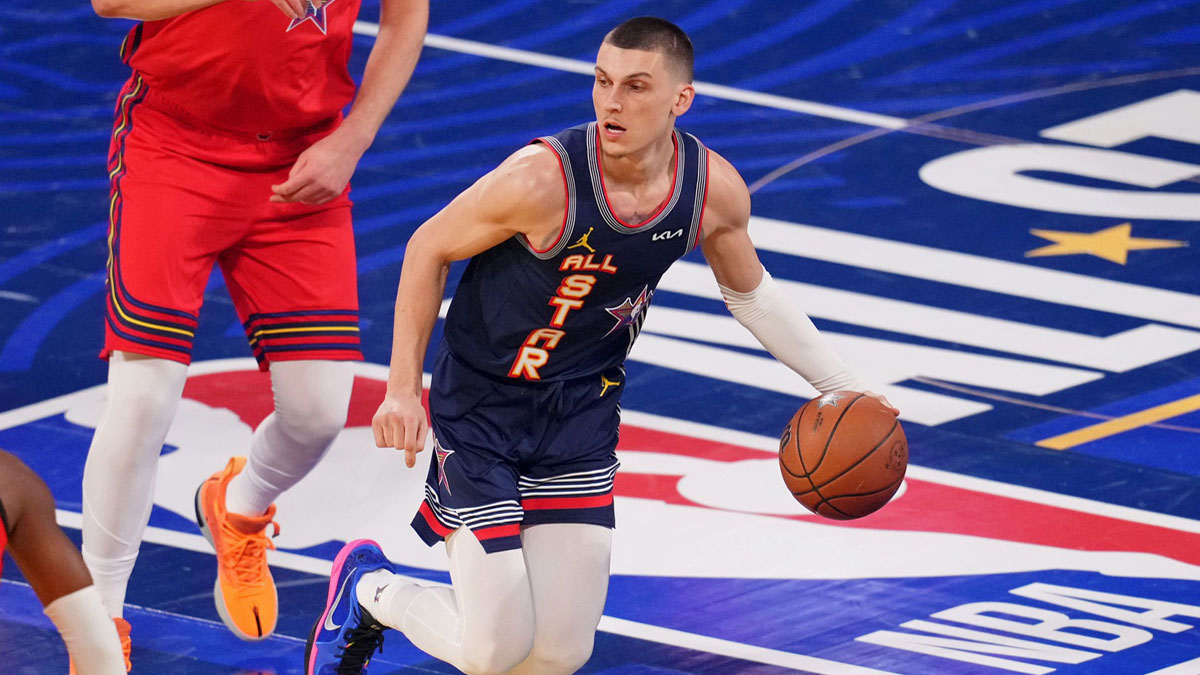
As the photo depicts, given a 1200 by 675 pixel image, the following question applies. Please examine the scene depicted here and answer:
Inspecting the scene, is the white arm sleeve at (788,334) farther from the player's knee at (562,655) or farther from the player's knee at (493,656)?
the player's knee at (493,656)

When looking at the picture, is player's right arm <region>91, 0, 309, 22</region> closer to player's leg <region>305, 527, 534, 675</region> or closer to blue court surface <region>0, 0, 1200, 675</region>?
player's leg <region>305, 527, 534, 675</region>

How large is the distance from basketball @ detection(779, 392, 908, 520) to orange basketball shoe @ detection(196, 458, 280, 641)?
5.59 ft

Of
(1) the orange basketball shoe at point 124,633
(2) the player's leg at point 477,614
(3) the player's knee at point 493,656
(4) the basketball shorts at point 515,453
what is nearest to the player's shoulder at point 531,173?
(4) the basketball shorts at point 515,453

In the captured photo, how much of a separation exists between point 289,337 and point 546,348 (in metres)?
0.95

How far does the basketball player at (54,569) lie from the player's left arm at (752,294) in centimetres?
187

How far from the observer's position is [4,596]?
580 cm

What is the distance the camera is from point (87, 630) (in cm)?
392

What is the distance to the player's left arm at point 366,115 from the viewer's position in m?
5.30

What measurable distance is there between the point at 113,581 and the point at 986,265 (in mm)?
4776

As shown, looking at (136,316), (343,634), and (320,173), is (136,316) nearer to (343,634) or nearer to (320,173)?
(320,173)

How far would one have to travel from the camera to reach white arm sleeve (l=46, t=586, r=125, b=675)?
391 centimetres

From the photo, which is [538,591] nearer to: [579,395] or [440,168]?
[579,395]

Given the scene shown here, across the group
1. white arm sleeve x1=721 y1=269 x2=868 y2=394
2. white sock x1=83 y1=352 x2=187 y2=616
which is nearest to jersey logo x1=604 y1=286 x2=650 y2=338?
white arm sleeve x1=721 y1=269 x2=868 y2=394

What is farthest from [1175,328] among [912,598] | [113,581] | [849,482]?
[113,581]
